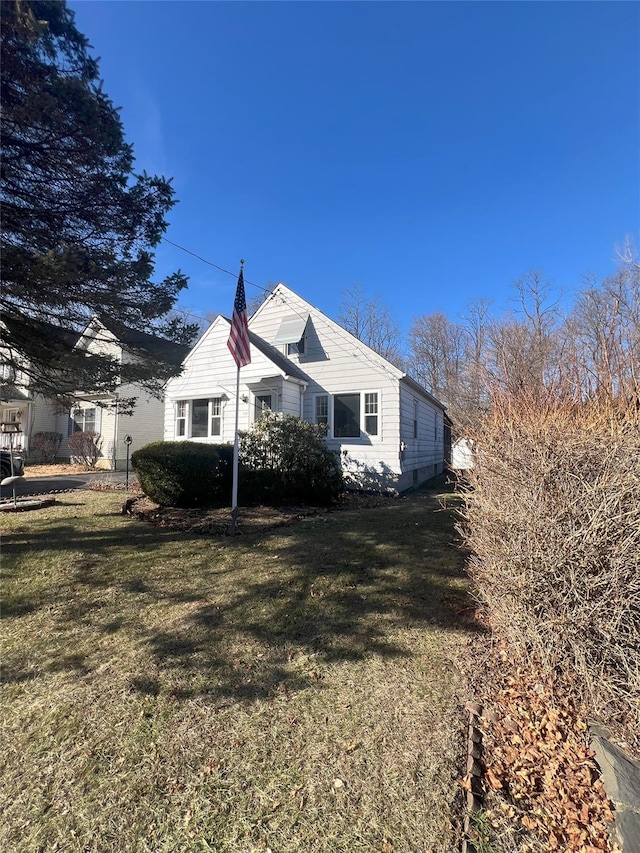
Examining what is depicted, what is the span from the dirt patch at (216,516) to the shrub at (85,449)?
393 inches

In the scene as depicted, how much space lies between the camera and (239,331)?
291 inches

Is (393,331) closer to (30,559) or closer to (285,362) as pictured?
(285,362)

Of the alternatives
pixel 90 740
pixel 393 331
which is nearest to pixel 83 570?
pixel 90 740

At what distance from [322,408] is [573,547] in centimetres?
1089

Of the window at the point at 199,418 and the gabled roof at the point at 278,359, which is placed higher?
the gabled roof at the point at 278,359

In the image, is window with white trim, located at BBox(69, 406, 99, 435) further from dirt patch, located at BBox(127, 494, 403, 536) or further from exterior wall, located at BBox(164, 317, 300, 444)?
dirt patch, located at BBox(127, 494, 403, 536)

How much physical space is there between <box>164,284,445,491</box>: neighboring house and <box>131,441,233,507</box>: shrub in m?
3.34

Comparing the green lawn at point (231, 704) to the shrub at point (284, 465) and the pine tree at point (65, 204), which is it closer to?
the pine tree at point (65, 204)

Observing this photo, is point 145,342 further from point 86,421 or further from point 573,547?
point 86,421

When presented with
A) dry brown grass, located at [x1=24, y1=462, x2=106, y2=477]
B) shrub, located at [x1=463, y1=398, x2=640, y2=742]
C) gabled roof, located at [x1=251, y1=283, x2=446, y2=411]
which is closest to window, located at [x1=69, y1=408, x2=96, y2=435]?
dry brown grass, located at [x1=24, y1=462, x2=106, y2=477]

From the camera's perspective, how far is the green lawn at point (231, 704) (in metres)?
1.90

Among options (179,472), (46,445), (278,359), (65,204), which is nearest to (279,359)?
(278,359)

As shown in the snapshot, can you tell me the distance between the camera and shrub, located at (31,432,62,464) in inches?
760

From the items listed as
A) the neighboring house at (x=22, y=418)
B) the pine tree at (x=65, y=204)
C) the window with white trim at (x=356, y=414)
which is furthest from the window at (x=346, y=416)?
the neighboring house at (x=22, y=418)
